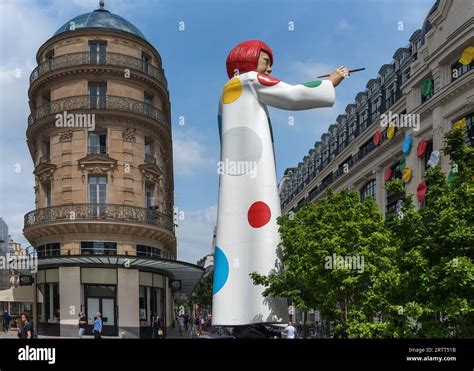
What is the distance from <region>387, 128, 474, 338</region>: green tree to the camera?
35.9 ft

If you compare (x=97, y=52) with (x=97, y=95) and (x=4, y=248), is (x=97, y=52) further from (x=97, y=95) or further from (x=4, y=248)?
(x=4, y=248)

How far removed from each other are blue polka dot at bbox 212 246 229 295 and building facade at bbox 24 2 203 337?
18452 mm

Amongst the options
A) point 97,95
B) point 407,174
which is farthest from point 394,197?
point 97,95

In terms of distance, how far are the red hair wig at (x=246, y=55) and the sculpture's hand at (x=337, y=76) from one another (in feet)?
5.29

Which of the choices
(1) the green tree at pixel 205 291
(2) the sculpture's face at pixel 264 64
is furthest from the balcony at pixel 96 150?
(1) the green tree at pixel 205 291

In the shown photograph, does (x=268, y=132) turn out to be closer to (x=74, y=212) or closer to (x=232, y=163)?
(x=232, y=163)

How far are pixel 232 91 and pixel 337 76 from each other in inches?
95.4

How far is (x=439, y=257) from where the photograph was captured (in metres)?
11.8

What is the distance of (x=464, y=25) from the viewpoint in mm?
32375

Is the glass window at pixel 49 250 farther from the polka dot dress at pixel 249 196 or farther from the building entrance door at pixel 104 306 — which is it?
the polka dot dress at pixel 249 196

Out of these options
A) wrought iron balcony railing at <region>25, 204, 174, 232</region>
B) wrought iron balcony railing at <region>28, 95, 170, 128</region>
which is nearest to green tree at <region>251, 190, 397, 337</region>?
wrought iron balcony railing at <region>25, 204, 174, 232</region>

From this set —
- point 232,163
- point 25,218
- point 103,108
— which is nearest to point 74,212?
point 25,218

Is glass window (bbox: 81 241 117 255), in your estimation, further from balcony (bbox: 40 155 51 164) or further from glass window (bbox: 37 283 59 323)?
balcony (bbox: 40 155 51 164)

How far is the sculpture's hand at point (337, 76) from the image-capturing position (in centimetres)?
1373
